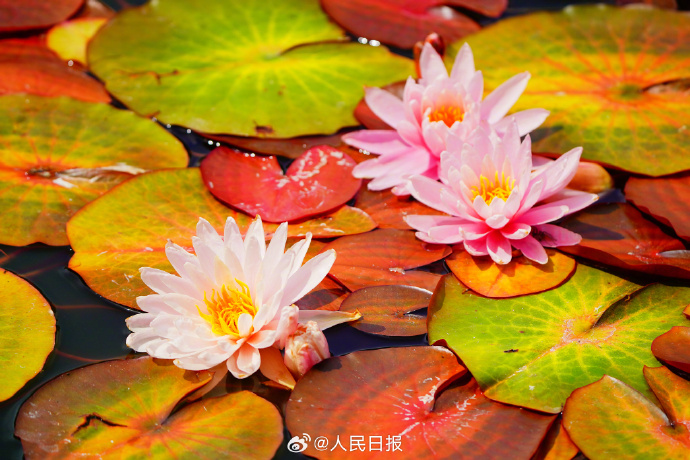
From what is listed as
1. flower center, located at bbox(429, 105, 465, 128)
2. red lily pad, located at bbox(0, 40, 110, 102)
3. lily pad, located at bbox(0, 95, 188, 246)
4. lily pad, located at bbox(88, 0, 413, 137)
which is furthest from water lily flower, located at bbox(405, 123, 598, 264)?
red lily pad, located at bbox(0, 40, 110, 102)

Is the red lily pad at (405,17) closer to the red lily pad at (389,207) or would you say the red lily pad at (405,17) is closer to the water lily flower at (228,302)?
the red lily pad at (389,207)

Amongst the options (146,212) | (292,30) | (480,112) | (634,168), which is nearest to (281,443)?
(146,212)

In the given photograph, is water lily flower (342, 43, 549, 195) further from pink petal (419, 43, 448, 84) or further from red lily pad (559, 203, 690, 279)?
red lily pad (559, 203, 690, 279)

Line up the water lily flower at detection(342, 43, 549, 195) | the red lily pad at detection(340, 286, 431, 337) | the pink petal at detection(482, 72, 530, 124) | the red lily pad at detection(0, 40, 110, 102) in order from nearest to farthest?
the red lily pad at detection(340, 286, 431, 337), the water lily flower at detection(342, 43, 549, 195), the pink petal at detection(482, 72, 530, 124), the red lily pad at detection(0, 40, 110, 102)

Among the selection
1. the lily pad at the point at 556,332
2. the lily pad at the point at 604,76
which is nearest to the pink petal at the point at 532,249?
the lily pad at the point at 556,332

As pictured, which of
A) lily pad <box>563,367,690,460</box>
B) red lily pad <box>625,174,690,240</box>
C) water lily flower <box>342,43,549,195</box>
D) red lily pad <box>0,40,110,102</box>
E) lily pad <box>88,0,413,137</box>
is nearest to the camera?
lily pad <box>563,367,690,460</box>

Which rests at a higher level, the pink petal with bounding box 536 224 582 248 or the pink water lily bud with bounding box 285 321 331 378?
the pink petal with bounding box 536 224 582 248

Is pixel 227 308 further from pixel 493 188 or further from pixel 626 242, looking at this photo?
pixel 626 242

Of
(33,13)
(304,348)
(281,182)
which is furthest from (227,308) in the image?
(33,13)
